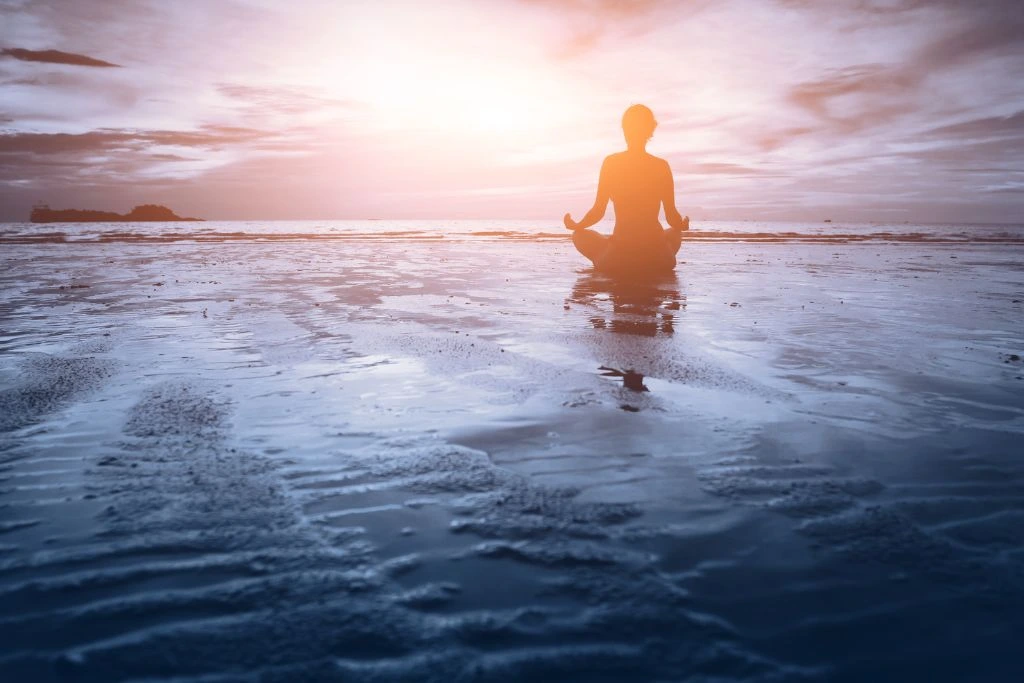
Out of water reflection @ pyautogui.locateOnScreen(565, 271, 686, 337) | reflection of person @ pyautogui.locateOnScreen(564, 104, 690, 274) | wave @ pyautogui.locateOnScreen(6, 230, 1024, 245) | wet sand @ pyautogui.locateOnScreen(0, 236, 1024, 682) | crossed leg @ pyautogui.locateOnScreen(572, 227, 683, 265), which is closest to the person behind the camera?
wet sand @ pyautogui.locateOnScreen(0, 236, 1024, 682)

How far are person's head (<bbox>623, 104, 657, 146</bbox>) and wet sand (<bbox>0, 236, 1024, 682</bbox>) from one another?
6.03 metres

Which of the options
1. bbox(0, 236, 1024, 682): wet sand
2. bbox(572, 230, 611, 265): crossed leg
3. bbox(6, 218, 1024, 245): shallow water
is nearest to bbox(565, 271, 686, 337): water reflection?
bbox(572, 230, 611, 265): crossed leg

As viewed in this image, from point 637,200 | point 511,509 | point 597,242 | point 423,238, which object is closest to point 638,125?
point 637,200

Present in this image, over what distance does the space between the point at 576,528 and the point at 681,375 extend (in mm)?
2745

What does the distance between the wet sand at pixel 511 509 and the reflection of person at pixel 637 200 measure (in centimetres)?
571

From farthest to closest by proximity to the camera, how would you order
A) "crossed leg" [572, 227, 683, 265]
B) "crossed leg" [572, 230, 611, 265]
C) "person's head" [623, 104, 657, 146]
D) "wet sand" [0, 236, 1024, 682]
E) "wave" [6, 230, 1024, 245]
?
"wave" [6, 230, 1024, 245]
"crossed leg" [572, 230, 611, 265]
"crossed leg" [572, 227, 683, 265]
"person's head" [623, 104, 657, 146]
"wet sand" [0, 236, 1024, 682]

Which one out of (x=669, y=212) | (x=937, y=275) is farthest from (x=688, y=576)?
(x=937, y=275)

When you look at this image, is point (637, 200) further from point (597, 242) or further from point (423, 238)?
point (423, 238)

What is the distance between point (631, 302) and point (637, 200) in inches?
124

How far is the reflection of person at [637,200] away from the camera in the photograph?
36.7ft

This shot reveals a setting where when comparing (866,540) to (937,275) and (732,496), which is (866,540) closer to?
(732,496)

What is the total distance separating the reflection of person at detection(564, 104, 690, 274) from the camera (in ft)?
36.7

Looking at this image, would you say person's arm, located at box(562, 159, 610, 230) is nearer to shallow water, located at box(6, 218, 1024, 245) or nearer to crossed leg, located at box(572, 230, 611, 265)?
crossed leg, located at box(572, 230, 611, 265)

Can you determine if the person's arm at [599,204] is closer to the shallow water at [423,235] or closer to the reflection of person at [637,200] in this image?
the reflection of person at [637,200]
